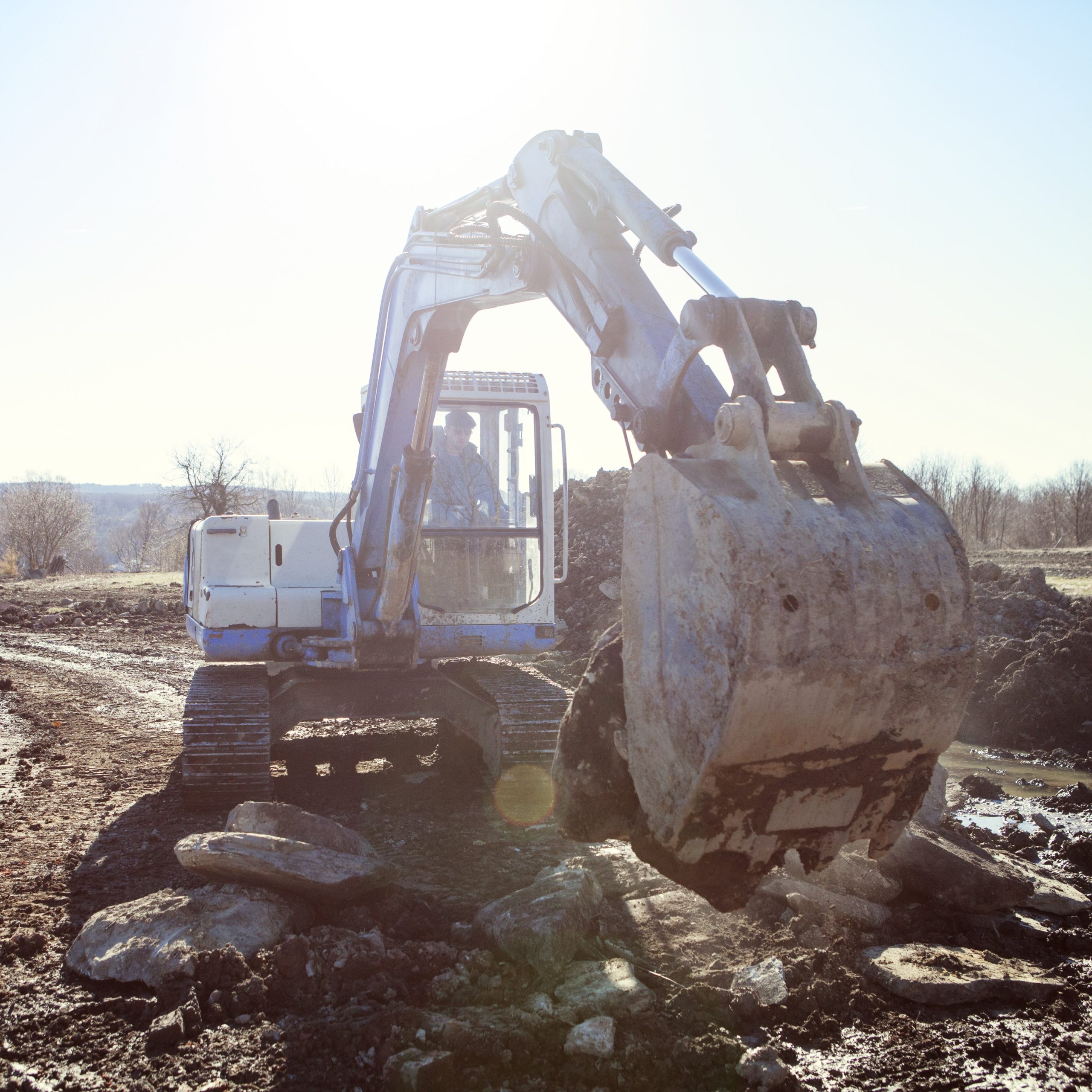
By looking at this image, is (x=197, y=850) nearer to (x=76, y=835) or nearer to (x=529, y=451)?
(x=76, y=835)

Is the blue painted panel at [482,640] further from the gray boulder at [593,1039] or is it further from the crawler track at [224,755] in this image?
the gray boulder at [593,1039]

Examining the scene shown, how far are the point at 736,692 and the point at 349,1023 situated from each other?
1942mm

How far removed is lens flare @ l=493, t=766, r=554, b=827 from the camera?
5.95 meters

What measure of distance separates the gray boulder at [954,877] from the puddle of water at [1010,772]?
2.98 m

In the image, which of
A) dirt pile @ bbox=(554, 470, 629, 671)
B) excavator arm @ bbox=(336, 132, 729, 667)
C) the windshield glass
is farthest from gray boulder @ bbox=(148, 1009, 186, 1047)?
dirt pile @ bbox=(554, 470, 629, 671)

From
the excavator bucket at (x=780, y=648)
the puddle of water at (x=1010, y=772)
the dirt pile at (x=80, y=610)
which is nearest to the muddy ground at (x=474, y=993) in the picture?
the excavator bucket at (x=780, y=648)

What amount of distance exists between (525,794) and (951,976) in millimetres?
2863

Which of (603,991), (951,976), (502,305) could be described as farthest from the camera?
(502,305)

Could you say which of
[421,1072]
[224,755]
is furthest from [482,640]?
[421,1072]

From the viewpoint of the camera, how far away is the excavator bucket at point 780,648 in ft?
7.21

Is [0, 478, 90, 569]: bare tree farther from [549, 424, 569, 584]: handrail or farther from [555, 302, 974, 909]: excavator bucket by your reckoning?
[555, 302, 974, 909]: excavator bucket

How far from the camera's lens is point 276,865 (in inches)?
157

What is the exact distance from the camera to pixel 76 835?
5469mm

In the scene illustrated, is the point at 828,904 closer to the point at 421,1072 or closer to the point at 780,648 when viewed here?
the point at 421,1072
